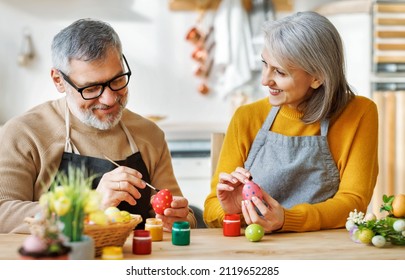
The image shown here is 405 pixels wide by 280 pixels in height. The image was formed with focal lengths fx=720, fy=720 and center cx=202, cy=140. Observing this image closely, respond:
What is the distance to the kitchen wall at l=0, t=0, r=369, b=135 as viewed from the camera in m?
4.23

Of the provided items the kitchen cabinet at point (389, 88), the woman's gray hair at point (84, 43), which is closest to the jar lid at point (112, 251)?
the woman's gray hair at point (84, 43)

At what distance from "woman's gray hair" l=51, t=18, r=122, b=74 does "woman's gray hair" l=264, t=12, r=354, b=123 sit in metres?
0.40

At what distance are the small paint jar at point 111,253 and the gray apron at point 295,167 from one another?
67 centimetres

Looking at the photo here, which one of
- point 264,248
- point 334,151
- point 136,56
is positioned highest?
point 136,56

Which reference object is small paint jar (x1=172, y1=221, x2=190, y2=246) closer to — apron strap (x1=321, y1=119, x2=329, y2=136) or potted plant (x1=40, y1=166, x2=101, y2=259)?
potted plant (x1=40, y1=166, x2=101, y2=259)

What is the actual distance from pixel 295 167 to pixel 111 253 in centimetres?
71

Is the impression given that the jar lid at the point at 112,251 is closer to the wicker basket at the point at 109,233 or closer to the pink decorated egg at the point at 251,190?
the wicker basket at the point at 109,233

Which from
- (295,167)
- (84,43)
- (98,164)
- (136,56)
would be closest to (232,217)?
(295,167)

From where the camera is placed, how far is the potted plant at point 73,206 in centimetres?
108

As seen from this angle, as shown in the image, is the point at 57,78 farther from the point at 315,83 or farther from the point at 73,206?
the point at 73,206

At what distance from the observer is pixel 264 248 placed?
1.47 m

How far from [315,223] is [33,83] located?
2893 mm

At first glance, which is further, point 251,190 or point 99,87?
point 99,87

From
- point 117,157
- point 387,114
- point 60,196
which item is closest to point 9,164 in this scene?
point 117,157
